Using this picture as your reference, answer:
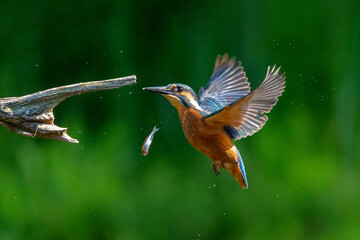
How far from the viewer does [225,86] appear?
2197 mm

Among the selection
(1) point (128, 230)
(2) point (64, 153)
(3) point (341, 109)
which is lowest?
(1) point (128, 230)

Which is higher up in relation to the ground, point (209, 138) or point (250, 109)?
point (250, 109)

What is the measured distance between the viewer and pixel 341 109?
3600 millimetres

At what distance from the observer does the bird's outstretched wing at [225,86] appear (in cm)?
216

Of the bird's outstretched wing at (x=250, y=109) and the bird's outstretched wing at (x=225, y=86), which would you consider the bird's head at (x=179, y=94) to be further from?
the bird's outstretched wing at (x=225, y=86)

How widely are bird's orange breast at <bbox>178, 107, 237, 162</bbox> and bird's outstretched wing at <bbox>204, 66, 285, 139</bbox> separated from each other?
21 millimetres

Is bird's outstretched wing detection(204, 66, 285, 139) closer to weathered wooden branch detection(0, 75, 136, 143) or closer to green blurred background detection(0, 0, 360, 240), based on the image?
weathered wooden branch detection(0, 75, 136, 143)

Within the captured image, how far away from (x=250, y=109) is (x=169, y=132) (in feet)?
5.65

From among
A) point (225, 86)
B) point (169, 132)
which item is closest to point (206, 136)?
point (225, 86)

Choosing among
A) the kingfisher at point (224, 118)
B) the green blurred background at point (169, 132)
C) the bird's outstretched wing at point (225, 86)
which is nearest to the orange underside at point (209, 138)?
the kingfisher at point (224, 118)

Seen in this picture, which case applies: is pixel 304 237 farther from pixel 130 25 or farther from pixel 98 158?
pixel 130 25

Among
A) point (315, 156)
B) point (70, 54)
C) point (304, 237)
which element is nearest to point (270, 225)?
point (304, 237)

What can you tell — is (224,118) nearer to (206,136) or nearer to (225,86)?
(206,136)

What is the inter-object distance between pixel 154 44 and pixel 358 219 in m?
1.40
